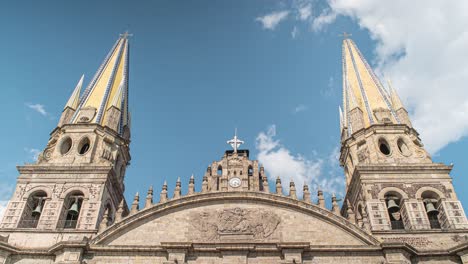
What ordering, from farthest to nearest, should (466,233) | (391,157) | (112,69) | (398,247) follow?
(112,69) → (391,157) → (466,233) → (398,247)

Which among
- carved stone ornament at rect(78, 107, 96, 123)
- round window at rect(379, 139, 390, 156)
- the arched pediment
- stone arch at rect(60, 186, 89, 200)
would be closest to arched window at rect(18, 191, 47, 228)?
stone arch at rect(60, 186, 89, 200)

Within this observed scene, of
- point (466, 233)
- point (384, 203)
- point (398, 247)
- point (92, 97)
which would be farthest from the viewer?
point (92, 97)

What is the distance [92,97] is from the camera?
1147 inches

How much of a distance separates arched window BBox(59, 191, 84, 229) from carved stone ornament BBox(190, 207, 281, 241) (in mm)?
6021

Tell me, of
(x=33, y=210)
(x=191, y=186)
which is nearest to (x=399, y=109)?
(x=191, y=186)

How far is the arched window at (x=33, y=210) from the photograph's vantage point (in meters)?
22.8

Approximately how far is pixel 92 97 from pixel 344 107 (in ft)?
54.0

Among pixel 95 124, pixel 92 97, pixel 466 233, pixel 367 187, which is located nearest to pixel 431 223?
pixel 466 233

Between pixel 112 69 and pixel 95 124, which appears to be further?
pixel 112 69

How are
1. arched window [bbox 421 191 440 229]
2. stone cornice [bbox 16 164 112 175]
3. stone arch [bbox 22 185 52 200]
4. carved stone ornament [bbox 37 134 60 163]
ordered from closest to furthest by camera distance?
arched window [bbox 421 191 440 229], stone arch [bbox 22 185 52 200], stone cornice [bbox 16 164 112 175], carved stone ornament [bbox 37 134 60 163]

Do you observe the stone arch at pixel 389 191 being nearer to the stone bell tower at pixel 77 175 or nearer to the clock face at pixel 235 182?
the clock face at pixel 235 182

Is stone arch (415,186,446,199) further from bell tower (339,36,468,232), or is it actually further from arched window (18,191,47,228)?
arched window (18,191,47,228)

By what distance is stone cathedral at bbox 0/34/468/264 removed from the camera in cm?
2072

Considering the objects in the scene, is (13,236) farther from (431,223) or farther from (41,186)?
(431,223)
